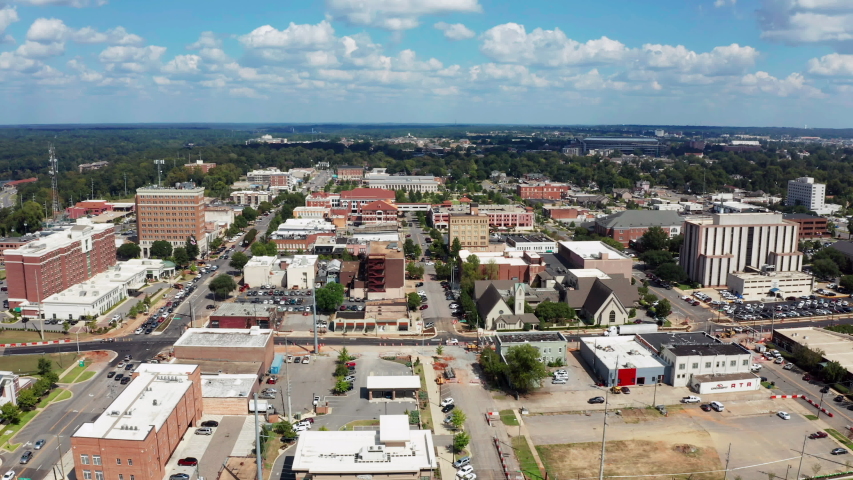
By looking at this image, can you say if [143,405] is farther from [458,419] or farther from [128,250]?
[128,250]

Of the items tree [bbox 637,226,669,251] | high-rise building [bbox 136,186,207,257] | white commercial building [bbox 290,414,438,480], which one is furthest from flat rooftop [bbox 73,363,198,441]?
tree [bbox 637,226,669,251]

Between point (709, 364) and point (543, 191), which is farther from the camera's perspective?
point (543, 191)

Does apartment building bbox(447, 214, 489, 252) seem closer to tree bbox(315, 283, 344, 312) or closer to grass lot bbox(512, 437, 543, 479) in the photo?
tree bbox(315, 283, 344, 312)

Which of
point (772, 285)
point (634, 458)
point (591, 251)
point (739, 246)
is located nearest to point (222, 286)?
point (591, 251)

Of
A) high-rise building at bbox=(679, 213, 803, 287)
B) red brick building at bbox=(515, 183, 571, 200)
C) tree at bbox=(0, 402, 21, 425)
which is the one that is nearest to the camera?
tree at bbox=(0, 402, 21, 425)

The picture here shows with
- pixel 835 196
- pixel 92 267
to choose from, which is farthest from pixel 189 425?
pixel 835 196

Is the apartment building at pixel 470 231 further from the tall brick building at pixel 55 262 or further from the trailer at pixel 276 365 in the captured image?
the tall brick building at pixel 55 262

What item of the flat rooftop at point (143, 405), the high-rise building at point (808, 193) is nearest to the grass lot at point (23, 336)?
the flat rooftop at point (143, 405)
